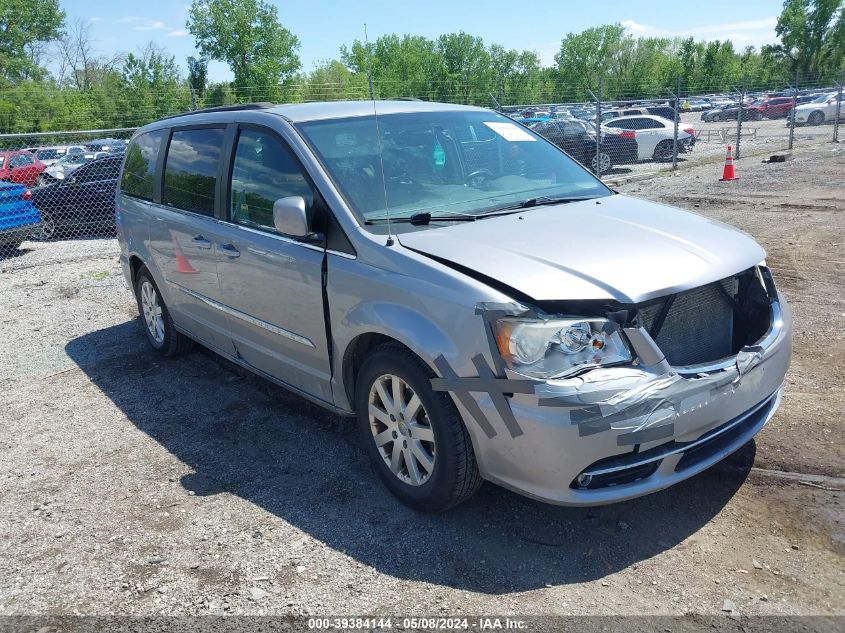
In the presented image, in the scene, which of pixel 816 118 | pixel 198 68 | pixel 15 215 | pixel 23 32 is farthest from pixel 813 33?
pixel 15 215

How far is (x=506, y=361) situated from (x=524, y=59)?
78.5 metres

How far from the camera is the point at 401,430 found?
11.4ft

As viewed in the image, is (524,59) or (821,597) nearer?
(821,597)

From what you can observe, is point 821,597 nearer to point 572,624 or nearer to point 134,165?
point 572,624

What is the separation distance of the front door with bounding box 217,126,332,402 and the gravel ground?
56cm

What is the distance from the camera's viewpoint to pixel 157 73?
47156mm

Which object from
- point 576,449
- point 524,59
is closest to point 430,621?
point 576,449

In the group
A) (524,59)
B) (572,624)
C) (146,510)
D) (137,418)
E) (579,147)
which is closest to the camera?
(572,624)

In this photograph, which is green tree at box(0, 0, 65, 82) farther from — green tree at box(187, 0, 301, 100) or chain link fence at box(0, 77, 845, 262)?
chain link fence at box(0, 77, 845, 262)

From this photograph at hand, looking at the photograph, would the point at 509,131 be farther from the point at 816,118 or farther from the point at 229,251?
the point at 816,118

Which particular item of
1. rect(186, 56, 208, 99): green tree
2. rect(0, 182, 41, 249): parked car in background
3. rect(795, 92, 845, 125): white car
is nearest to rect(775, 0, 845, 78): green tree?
rect(795, 92, 845, 125): white car

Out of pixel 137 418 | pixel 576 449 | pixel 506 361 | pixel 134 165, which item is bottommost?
pixel 137 418

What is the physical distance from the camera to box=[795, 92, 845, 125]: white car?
33750 mm

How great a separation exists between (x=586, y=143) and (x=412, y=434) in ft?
58.1
